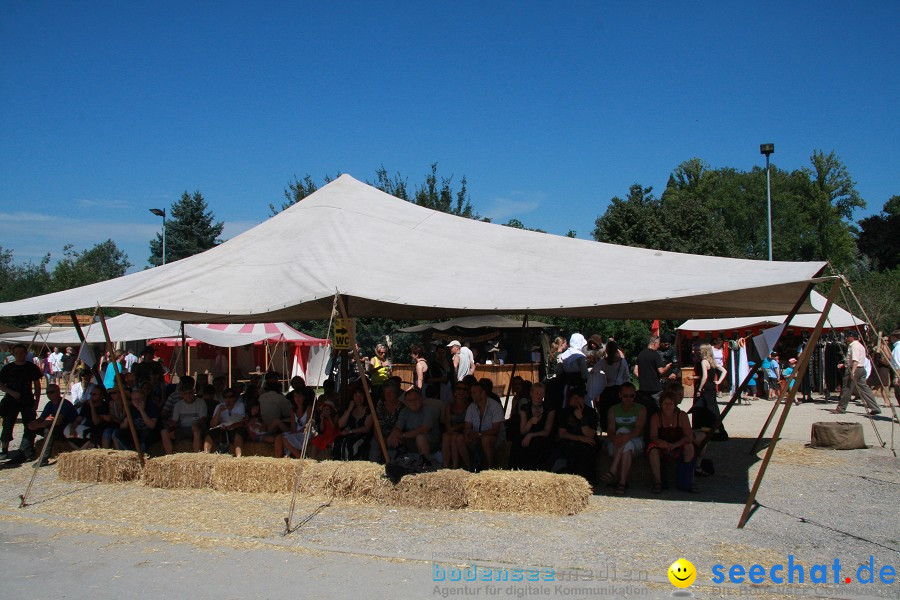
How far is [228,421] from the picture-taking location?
9359 millimetres

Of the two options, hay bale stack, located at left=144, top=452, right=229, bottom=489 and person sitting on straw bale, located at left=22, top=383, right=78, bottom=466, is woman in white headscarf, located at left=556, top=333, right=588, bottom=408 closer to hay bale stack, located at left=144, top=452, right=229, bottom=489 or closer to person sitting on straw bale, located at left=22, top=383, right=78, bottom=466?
hay bale stack, located at left=144, top=452, right=229, bottom=489

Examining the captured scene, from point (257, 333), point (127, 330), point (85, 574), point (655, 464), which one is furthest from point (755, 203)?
point (85, 574)

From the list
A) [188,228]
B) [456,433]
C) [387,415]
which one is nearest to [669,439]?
[456,433]

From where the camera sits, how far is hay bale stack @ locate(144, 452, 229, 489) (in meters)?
8.00

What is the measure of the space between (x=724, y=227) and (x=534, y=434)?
38.9 m

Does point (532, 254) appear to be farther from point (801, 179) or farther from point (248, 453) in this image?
point (801, 179)

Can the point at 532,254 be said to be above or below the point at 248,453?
above

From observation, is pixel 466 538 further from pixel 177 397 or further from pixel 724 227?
pixel 724 227

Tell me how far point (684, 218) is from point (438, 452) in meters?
27.8

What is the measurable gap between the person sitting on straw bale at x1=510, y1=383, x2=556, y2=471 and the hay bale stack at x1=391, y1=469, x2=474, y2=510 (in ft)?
3.90

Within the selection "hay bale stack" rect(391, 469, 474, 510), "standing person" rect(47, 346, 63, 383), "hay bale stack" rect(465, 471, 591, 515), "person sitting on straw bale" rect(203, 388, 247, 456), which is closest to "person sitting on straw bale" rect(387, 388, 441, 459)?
"hay bale stack" rect(391, 469, 474, 510)

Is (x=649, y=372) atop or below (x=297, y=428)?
atop

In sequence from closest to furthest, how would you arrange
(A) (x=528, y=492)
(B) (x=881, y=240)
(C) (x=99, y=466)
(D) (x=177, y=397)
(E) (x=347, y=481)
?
1. (A) (x=528, y=492)
2. (E) (x=347, y=481)
3. (C) (x=99, y=466)
4. (D) (x=177, y=397)
5. (B) (x=881, y=240)

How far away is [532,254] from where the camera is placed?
29.4 ft
